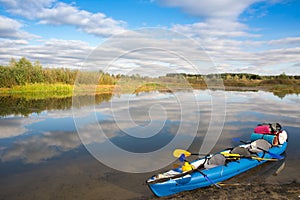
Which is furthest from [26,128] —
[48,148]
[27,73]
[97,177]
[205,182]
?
[27,73]

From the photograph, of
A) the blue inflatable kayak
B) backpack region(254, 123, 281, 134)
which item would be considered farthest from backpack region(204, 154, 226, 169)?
backpack region(254, 123, 281, 134)

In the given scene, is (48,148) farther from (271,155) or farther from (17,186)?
(271,155)

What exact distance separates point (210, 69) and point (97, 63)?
4.02m

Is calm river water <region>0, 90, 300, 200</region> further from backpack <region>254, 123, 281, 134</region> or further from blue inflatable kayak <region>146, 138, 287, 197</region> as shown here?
backpack <region>254, 123, 281, 134</region>

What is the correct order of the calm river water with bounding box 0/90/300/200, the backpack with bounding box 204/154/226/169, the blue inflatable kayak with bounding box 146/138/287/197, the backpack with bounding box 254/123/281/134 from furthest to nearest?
the backpack with bounding box 254/123/281/134 → the backpack with bounding box 204/154/226/169 → the calm river water with bounding box 0/90/300/200 → the blue inflatable kayak with bounding box 146/138/287/197

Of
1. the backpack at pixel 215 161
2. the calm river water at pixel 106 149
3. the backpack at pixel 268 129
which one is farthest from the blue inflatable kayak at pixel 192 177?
the backpack at pixel 268 129

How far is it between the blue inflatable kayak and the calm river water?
28 cm

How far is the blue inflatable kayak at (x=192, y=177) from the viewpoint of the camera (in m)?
4.70

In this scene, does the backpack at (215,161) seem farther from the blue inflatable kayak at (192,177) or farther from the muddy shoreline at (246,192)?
the muddy shoreline at (246,192)

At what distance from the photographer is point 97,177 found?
18.8ft

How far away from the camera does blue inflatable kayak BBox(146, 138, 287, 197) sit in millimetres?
4699

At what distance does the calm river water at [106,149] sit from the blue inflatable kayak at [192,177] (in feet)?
0.91

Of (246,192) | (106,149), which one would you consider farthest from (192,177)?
(106,149)

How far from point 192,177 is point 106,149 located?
12.2 feet
